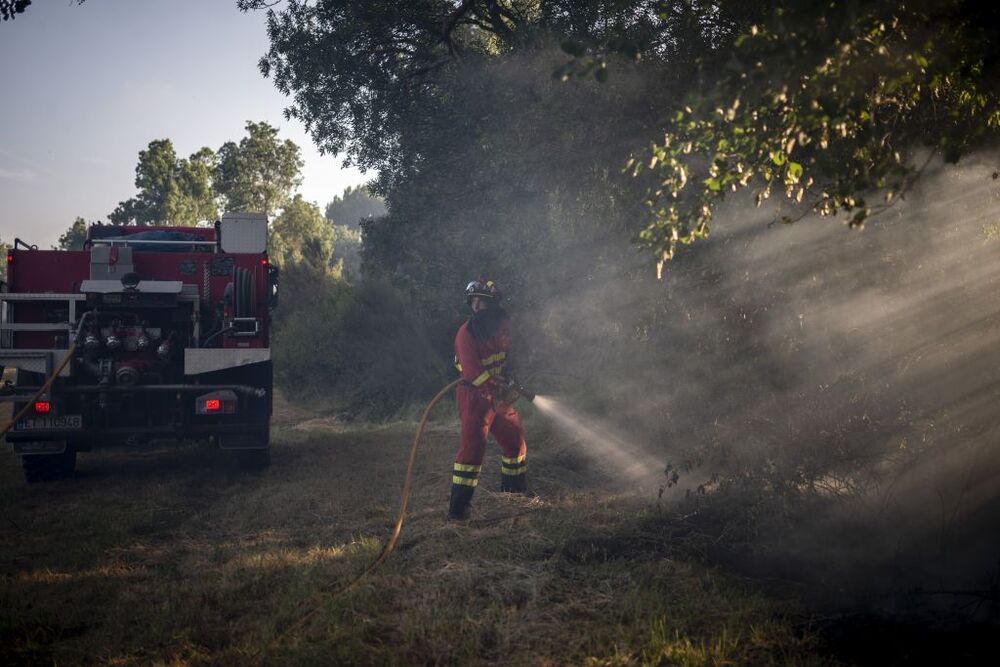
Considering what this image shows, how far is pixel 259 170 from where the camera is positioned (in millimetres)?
48875

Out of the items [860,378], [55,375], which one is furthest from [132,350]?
[860,378]

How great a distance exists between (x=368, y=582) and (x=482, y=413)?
7.18ft

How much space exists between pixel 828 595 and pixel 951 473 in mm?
1866

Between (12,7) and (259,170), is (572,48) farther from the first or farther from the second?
(259,170)

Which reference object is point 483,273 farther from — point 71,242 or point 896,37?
point 71,242

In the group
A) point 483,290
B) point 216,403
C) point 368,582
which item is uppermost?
point 483,290

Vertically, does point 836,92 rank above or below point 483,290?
above

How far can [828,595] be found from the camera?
4.70 meters

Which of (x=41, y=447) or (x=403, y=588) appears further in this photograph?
(x=41, y=447)

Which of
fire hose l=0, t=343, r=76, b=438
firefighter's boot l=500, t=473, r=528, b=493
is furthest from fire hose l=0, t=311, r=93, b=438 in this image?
firefighter's boot l=500, t=473, r=528, b=493

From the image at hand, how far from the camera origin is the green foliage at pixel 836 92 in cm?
363

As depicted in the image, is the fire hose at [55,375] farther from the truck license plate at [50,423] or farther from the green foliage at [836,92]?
the green foliage at [836,92]

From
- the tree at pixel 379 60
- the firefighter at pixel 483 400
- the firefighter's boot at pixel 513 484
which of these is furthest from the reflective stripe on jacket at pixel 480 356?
the tree at pixel 379 60

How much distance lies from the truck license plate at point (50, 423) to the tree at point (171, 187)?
4400cm
